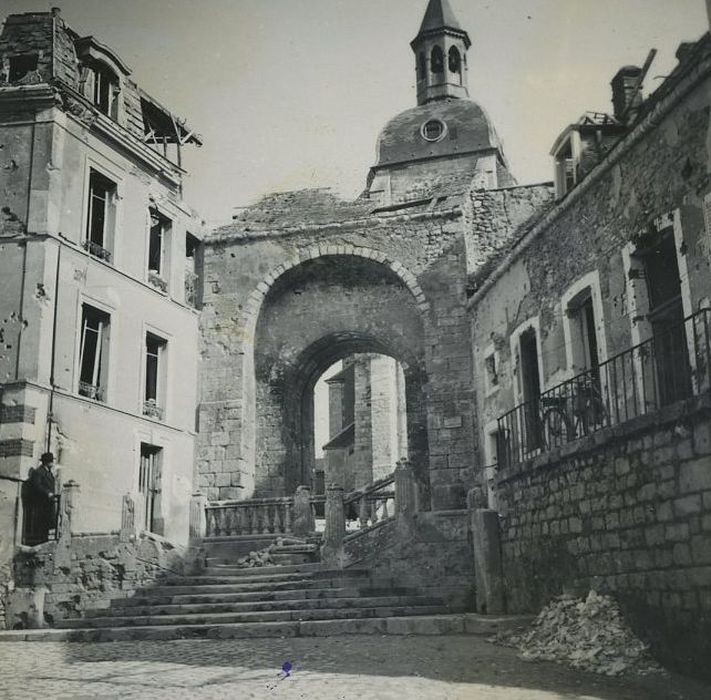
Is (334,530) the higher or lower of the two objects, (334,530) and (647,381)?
the lower

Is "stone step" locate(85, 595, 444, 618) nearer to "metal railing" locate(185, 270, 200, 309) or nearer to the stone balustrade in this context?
the stone balustrade

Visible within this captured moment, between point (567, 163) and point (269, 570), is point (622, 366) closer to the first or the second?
point (567, 163)

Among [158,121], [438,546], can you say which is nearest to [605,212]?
[438,546]

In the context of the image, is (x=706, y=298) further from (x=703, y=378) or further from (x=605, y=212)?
(x=605, y=212)

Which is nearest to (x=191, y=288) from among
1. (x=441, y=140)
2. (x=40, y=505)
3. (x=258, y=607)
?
(x=40, y=505)

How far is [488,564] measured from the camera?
10773mm

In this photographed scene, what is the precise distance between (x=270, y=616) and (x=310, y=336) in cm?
979

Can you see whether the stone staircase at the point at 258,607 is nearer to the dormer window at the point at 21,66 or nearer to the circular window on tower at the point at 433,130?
the dormer window at the point at 21,66

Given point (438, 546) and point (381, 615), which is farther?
point (438, 546)

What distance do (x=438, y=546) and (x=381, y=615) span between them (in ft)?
7.81

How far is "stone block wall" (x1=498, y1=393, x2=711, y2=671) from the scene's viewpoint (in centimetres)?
639

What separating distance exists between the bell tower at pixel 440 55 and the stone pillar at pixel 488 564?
91.1 ft

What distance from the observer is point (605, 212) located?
1164cm

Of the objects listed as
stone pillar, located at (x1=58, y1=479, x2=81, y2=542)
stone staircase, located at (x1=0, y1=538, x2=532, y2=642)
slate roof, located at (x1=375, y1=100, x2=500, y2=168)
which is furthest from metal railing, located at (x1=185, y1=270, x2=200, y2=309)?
slate roof, located at (x1=375, y1=100, x2=500, y2=168)
